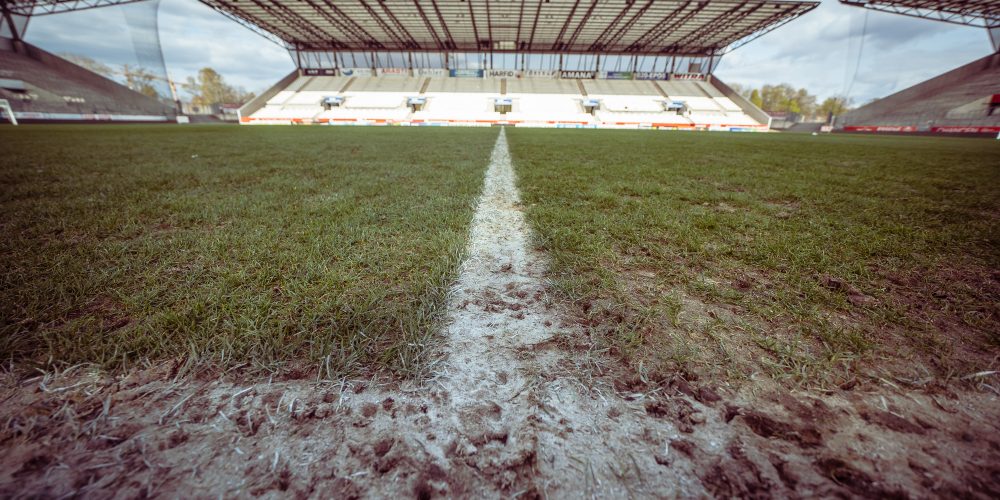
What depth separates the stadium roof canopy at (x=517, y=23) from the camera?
81.3 ft

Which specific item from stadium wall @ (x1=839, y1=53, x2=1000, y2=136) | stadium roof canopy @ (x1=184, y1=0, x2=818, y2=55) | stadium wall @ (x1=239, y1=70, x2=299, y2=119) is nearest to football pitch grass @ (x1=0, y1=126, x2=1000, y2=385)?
stadium roof canopy @ (x1=184, y1=0, x2=818, y2=55)

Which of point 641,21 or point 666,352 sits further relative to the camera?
point 641,21

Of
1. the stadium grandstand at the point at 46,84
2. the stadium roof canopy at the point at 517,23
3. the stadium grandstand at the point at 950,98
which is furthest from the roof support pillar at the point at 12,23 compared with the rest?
the stadium grandstand at the point at 950,98

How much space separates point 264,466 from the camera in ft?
2.16

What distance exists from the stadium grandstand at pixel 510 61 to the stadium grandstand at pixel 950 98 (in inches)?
305

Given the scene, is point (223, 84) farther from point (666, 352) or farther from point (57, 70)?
point (666, 352)

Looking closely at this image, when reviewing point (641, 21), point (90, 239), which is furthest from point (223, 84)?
point (90, 239)

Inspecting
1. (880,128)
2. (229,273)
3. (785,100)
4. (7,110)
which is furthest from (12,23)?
(785,100)

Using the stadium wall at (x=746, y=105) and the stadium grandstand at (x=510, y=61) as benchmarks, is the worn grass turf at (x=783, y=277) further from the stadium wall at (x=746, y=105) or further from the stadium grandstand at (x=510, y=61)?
the stadium wall at (x=746, y=105)

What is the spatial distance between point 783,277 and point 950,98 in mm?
41590

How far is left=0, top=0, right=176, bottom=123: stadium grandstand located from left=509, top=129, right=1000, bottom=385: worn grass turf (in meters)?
32.8

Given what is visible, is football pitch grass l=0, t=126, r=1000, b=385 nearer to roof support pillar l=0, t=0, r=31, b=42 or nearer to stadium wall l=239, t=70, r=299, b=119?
stadium wall l=239, t=70, r=299, b=119

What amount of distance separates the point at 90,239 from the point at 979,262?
4.39 m

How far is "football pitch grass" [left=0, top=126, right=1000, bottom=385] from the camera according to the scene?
38.8 inches
